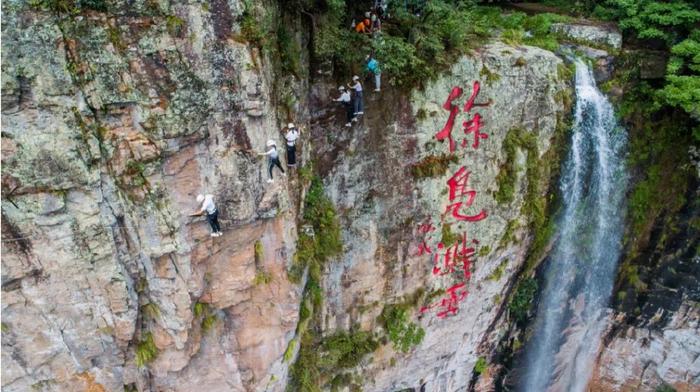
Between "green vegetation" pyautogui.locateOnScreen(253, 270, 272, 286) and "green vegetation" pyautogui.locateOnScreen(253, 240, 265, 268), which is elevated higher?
"green vegetation" pyautogui.locateOnScreen(253, 240, 265, 268)

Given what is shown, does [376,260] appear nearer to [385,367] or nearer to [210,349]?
[385,367]

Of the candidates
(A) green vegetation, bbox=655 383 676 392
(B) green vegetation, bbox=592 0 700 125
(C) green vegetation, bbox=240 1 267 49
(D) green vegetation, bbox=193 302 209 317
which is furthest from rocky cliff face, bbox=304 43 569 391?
(A) green vegetation, bbox=655 383 676 392

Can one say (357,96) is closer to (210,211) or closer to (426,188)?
(426,188)

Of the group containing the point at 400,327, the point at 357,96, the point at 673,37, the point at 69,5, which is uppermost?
the point at 673,37

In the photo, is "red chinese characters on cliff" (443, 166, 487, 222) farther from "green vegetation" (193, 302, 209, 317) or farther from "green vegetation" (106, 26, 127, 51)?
"green vegetation" (106, 26, 127, 51)

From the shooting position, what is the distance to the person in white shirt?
7.62 meters

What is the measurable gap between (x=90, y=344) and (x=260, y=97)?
482 centimetres

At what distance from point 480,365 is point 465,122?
6.76 meters

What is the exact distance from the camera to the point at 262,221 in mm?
7902

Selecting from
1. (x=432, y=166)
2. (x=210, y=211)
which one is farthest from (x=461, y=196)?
(x=210, y=211)

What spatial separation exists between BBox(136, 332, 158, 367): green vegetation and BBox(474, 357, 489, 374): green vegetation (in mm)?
8313

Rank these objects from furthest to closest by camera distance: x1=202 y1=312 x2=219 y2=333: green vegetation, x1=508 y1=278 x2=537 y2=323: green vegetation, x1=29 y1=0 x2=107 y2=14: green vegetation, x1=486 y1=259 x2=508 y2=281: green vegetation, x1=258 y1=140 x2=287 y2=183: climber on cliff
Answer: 1. x1=508 y1=278 x2=537 y2=323: green vegetation
2. x1=486 y1=259 x2=508 y2=281: green vegetation
3. x1=202 y1=312 x2=219 y2=333: green vegetation
4. x1=258 y1=140 x2=287 y2=183: climber on cliff
5. x1=29 y1=0 x2=107 y2=14: green vegetation

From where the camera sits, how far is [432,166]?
31.8 ft

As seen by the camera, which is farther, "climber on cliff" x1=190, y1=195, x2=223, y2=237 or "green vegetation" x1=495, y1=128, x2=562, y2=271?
"green vegetation" x1=495, y1=128, x2=562, y2=271
